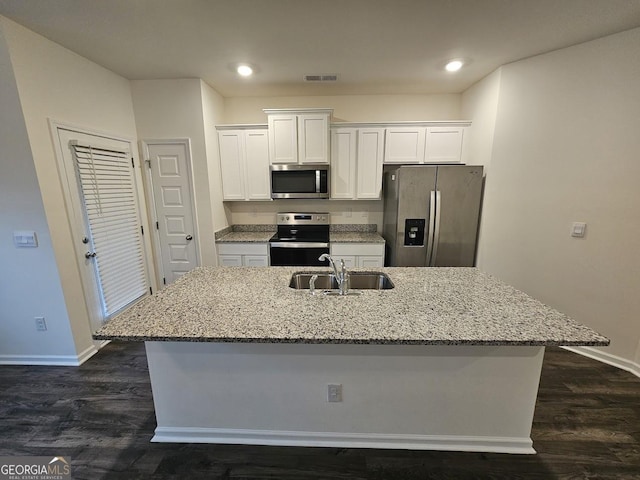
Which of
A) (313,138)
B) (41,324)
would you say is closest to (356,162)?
(313,138)

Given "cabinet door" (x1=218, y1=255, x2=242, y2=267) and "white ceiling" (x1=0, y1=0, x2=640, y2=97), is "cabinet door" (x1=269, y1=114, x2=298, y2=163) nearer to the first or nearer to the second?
"white ceiling" (x1=0, y1=0, x2=640, y2=97)

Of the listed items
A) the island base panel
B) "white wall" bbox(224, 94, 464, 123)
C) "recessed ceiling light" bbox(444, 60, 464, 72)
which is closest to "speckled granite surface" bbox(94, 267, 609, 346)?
the island base panel

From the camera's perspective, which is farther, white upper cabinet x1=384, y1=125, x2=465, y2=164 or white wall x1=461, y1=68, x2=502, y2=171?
white upper cabinet x1=384, y1=125, x2=465, y2=164

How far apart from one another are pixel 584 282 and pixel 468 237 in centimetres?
104

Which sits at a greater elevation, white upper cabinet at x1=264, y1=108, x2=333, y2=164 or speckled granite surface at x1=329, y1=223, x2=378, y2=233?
white upper cabinet at x1=264, y1=108, x2=333, y2=164

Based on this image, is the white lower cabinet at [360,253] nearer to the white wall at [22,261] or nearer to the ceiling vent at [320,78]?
the ceiling vent at [320,78]

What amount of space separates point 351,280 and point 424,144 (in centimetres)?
225

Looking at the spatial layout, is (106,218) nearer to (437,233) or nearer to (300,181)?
(300,181)

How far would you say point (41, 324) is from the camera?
2.28 meters

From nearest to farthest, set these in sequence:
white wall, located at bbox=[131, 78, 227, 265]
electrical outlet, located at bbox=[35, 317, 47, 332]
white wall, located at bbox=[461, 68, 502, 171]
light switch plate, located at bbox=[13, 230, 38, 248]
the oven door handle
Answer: light switch plate, located at bbox=[13, 230, 38, 248] → electrical outlet, located at bbox=[35, 317, 47, 332] → white wall, located at bbox=[461, 68, 502, 171] → white wall, located at bbox=[131, 78, 227, 265] → the oven door handle

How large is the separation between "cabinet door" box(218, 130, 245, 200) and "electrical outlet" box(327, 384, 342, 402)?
2.74m

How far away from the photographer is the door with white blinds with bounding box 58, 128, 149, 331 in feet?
7.75

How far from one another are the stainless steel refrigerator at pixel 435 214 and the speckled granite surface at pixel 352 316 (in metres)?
1.18

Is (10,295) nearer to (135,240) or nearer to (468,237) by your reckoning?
(135,240)
